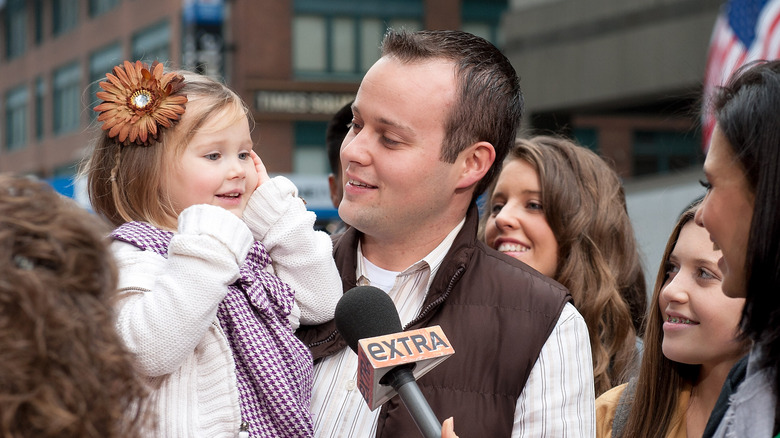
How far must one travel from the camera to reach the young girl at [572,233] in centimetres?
445

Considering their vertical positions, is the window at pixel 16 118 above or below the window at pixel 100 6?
below

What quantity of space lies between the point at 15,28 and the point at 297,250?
53.5m

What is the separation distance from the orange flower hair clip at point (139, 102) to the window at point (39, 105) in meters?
47.0

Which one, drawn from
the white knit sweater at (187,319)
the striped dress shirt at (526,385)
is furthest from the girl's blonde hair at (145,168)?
the striped dress shirt at (526,385)

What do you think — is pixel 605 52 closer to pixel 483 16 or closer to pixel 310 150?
pixel 483 16

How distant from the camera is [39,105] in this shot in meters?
48.4

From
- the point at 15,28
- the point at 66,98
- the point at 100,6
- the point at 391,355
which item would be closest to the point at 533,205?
the point at 391,355

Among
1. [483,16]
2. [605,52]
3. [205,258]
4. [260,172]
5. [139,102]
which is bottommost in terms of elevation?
[205,258]

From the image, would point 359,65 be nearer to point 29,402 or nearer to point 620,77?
point 620,77

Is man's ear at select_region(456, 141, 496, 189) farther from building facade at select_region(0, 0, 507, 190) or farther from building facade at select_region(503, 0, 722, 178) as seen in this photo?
building facade at select_region(0, 0, 507, 190)

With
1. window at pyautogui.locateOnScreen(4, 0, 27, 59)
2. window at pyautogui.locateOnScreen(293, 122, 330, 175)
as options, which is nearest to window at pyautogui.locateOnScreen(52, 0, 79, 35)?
window at pyautogui.locateOnScreen(4, 0, 27, 59)

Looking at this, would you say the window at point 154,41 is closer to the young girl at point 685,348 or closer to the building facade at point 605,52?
the building facade at point 605,52

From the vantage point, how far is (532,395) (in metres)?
2.83

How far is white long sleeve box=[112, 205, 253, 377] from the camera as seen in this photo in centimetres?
254
